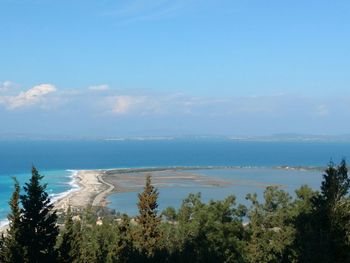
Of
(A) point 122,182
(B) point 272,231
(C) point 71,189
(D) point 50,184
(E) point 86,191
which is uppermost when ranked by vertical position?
(A) point 122,182

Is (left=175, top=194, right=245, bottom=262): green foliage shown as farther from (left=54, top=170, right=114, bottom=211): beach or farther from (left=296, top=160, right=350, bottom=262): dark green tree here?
(left=54, top=170, right=114, bottom=211): beach

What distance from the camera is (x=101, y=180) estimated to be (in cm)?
11744

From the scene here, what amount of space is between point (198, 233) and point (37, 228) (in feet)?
49.5

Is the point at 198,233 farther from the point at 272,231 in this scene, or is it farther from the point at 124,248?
the point at 124,248

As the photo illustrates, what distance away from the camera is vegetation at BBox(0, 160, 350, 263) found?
17.6 m

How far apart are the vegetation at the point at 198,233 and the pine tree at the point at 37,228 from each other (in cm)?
3

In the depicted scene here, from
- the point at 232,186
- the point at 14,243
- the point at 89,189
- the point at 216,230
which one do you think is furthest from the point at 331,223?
the point at 89,189

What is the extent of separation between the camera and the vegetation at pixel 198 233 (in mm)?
17578

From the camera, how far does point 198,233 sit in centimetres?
3166

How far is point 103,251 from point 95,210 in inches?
1901

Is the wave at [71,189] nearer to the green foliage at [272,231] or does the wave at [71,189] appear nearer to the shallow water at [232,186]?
the shallow water at [232,186]

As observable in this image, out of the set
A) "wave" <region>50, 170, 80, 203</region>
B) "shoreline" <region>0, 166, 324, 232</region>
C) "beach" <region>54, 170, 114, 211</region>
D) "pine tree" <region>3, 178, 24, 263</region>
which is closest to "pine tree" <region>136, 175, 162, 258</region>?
"pine tree" <region>3, 178, 24, 263</region>

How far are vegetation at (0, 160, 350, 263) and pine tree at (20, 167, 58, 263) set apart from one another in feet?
0.11

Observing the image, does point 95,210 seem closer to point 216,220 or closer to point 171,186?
point 171,186
